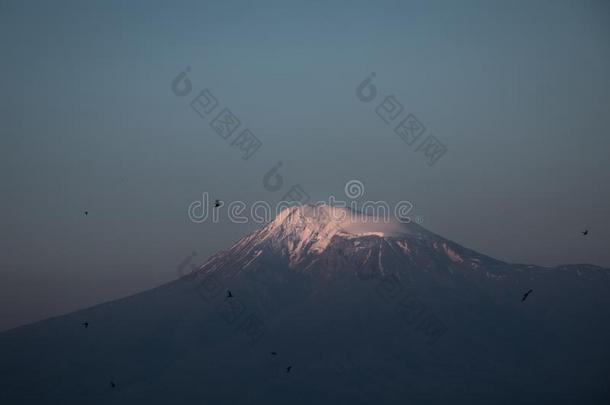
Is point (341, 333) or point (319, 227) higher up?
point (319, 227)

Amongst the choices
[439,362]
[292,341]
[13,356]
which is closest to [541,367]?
[439,362]

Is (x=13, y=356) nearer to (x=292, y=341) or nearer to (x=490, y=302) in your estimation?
(x=292, y=341)

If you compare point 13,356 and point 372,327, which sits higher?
point 13,356

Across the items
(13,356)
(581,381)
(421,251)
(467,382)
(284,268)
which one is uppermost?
(13,356)

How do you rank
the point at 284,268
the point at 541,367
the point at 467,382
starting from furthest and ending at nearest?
the point at 284,268, the point at 541,367, the point at 467,382

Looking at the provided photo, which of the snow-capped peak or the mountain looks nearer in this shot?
the mountain

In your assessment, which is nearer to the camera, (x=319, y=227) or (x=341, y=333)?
(x=341, y=333)

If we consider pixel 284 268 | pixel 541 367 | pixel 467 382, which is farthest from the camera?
pixel 284 268

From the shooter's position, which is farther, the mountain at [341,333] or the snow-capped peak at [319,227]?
the snow-capped peak at [319,227]
